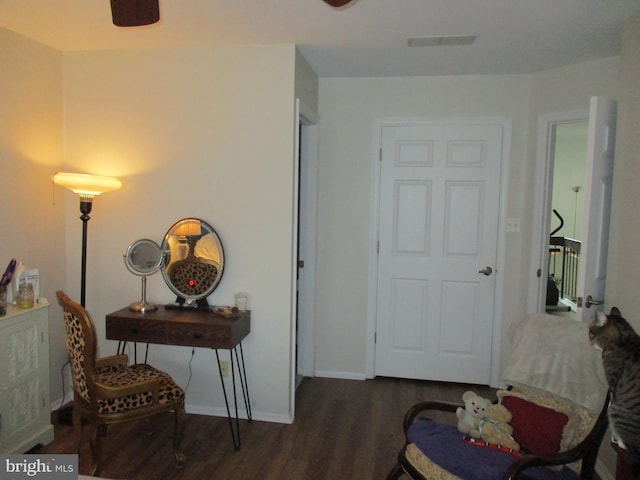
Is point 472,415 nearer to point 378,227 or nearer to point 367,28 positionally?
point 378,227

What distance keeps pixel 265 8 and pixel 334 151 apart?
145 cm

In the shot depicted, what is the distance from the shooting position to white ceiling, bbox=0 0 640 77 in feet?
7.43

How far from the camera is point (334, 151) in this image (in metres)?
3.61

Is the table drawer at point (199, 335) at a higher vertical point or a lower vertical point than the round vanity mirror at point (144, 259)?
lower

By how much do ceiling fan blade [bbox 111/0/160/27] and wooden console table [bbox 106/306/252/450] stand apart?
1622mm

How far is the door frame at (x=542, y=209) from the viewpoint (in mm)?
3305

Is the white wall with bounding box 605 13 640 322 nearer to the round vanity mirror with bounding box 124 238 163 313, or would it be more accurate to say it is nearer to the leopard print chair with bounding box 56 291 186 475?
the leopard print chair with bounding box 56 291 186 475

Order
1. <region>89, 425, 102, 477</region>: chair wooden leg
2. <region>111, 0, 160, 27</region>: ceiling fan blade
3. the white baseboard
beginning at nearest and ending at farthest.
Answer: <region>111, 0, 160, 27</region>: ceiling fan blade → <region>89, 425, 102, 477</region>: chair wooden leg → the white baseboard

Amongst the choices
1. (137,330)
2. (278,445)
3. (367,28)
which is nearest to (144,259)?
(137,330)

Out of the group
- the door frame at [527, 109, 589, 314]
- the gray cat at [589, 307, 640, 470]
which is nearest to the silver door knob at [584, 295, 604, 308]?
the gray cat at [589, 307, 640, 470]

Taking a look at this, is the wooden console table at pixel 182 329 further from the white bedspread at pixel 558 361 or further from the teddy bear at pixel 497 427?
the white bedspread at pixel 558 361

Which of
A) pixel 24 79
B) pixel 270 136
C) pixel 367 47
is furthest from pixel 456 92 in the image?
pixel 24 79

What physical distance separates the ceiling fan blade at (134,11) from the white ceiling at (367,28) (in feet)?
2.75

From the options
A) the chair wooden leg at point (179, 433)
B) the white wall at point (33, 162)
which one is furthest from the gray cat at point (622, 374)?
the white wall at point (33, 162)
